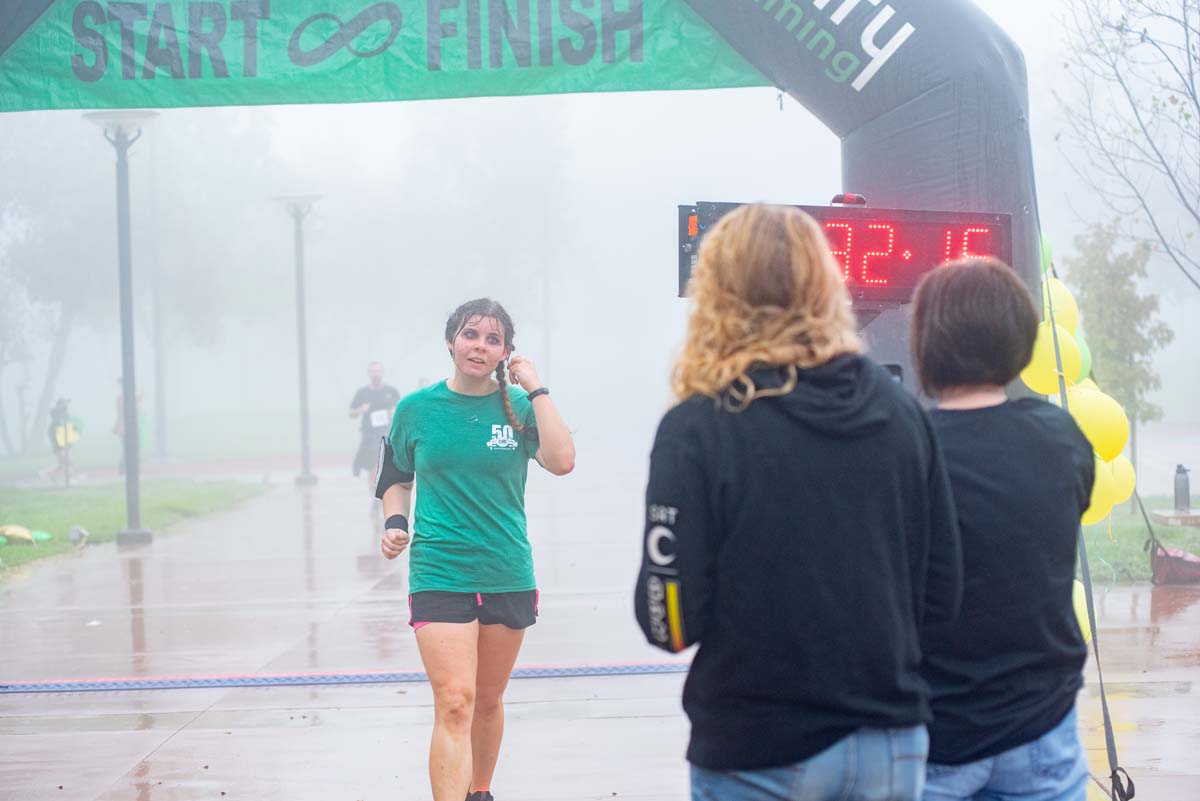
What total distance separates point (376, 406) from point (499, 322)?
41.3ft

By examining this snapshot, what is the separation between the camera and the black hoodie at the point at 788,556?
2.10m

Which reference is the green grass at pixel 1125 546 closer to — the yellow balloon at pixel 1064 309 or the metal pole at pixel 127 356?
the yellow balloon at pixel 1064 309

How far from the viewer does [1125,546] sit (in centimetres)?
1116

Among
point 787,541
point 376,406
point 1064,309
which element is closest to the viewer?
point 787,541

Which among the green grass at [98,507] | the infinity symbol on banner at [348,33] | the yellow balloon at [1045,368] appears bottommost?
the green grass at [98,507]

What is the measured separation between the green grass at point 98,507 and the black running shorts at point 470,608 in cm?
888

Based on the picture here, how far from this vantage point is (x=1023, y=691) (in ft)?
7.88

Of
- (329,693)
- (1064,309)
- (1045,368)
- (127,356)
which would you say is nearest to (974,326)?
(1045,368)

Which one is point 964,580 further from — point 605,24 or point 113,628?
point 113,628

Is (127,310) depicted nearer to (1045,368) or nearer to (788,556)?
(1045,368)

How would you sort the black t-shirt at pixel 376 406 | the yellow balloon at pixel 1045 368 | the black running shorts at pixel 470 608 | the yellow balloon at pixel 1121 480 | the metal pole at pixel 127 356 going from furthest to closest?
the black t-shirt at pixel 376 406
the metal pole at pixel 127 356
the yellow balloon at pixel 1121 480
the yellow balloon at pixel 1045 368
the black running shorts at pixel 470 608

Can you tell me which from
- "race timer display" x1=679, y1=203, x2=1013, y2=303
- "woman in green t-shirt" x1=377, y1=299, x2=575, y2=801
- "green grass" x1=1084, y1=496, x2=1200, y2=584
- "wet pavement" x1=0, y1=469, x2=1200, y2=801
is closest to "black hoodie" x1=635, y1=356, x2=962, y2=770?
"woman in green t-shirt" x1=377, y1=299, x2=575, y2=801

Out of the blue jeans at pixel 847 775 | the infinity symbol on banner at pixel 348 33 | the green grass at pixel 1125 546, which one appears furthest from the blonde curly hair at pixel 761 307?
the green grass at pixel 1125 546

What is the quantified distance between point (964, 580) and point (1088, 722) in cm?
424
